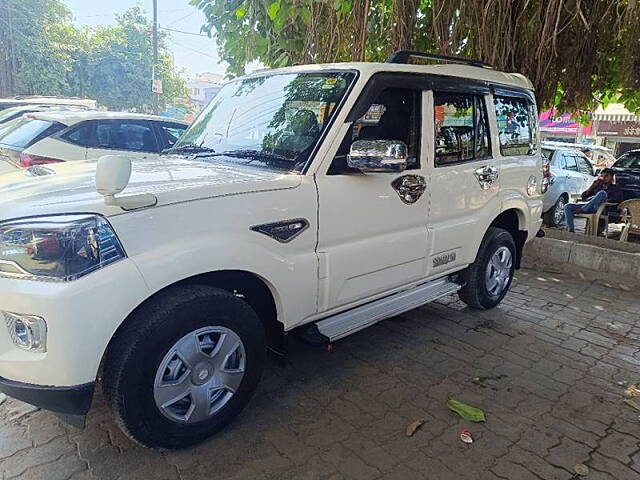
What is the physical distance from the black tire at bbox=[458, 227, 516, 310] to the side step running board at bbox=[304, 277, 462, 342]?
0.43 metres

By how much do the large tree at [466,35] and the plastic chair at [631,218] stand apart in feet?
5.71

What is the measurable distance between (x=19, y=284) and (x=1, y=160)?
5547 millimetres

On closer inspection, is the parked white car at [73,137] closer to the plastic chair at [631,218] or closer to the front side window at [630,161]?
the plastic chair at [631,218]

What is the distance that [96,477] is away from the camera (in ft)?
7.61

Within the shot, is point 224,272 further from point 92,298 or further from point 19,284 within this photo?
point 19,284

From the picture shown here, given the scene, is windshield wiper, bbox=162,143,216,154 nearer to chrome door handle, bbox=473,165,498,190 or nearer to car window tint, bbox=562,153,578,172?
chrome door handle, bbox=473,165,498,190

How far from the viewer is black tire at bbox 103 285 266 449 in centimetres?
216

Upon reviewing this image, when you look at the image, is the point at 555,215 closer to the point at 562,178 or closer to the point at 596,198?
the point at 562,178

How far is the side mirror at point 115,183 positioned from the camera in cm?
205

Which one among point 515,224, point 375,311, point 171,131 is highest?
point 171,131

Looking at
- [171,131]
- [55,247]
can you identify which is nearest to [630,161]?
[171,131]

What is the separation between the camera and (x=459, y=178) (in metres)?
3.79

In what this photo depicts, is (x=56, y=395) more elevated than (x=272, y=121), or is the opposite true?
(x=272, y=121)

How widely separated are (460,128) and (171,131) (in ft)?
16.9
